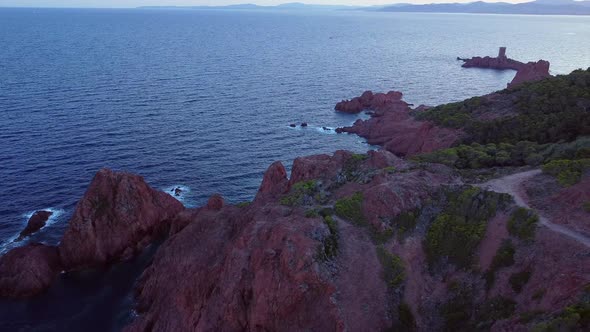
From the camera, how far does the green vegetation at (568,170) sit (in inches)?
1419

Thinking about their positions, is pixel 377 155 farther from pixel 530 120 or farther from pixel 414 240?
pixel 530 120

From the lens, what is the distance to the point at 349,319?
31.4 metres

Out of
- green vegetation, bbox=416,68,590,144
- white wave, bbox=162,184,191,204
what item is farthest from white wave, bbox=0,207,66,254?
green vegetation, bbox=416,68,590,144

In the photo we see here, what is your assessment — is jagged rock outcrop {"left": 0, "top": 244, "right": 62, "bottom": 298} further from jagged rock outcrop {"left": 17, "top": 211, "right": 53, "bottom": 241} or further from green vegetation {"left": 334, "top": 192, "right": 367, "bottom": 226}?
green vegetation {"left": 334, "top": 192, "right": 367, "bottom": 226}

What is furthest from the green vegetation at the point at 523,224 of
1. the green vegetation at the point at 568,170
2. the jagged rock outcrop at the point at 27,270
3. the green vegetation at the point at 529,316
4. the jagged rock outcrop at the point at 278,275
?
the jagged rock outcrop at the point at 27,270

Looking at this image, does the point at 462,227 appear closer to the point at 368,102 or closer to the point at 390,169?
the point at 390,169

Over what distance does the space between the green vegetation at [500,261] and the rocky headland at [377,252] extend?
9 cm

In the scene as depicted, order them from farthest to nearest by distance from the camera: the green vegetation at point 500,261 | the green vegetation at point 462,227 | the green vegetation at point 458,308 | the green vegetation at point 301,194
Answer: the green vegetation at point 301,194, the green vegetation at point 462,227, the green vegetation at point 500,261, the green vegetation at point 458,308

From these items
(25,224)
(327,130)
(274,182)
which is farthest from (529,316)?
(327,130)

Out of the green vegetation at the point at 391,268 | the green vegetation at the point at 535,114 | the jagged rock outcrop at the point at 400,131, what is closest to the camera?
the green vegetation at the point at 391,268

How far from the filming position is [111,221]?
178ft

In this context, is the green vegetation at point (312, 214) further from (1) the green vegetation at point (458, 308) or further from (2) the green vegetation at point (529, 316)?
(2) the green vegetation at point (529, 316)

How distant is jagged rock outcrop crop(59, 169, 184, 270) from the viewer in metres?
52.0

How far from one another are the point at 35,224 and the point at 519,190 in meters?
53.4
